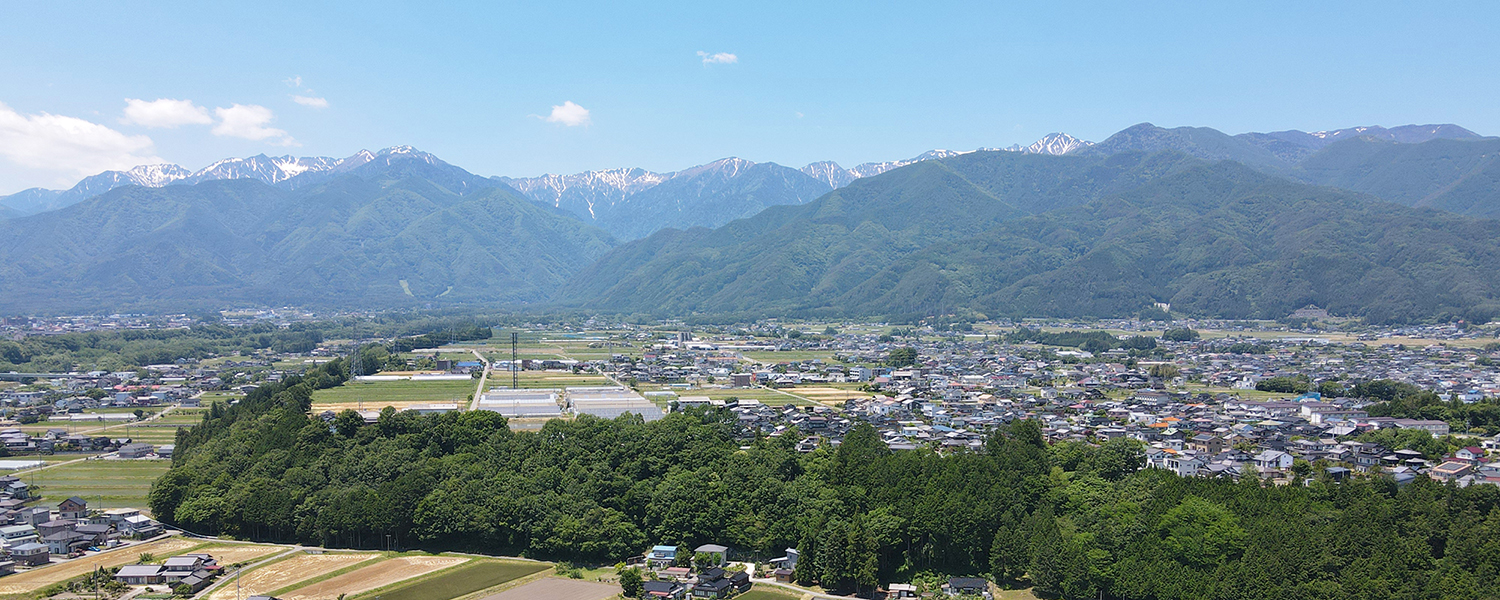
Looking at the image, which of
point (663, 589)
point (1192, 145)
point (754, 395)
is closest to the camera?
point (663, 589)

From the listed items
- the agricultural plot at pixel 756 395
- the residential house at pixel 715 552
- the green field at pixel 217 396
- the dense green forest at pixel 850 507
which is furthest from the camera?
the green field at pixel 217 396

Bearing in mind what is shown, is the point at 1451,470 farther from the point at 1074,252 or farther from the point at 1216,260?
the point at 1074,252

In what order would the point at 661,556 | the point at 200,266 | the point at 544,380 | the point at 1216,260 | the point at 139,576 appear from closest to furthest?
the point at 139,576
the point at 661,556
the point at 544,380
the point at 1216,260
the point at 200,266

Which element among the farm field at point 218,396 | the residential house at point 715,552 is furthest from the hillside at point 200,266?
the residential house at point 715,552

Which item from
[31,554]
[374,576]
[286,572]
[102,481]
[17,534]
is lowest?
[374,576]

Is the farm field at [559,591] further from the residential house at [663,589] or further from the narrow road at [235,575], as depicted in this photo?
the narrow road at [235,575]

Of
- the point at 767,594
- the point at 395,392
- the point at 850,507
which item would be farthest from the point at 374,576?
the point at 395,392

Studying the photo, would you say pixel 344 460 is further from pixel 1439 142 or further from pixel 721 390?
pixel 1439 142
